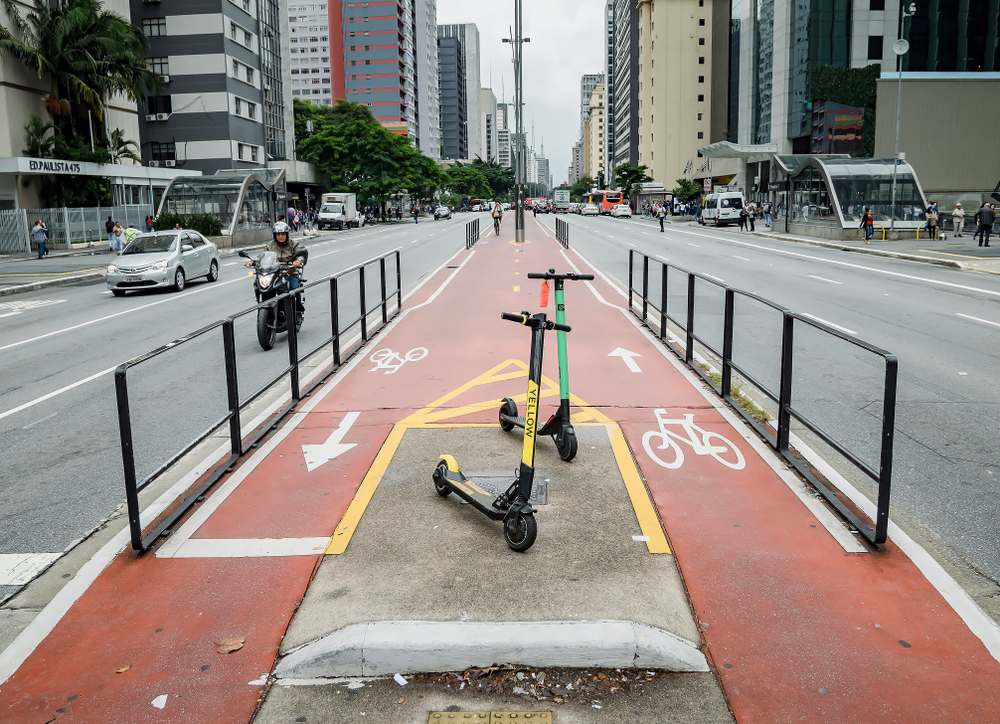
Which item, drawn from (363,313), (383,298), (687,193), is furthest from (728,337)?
(687,193)

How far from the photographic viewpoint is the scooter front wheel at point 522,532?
473 centimetres

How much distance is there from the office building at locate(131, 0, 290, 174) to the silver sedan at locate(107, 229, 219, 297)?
164ft

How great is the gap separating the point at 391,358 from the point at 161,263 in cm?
1291

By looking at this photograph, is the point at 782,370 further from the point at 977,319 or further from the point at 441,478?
the point at 977,319

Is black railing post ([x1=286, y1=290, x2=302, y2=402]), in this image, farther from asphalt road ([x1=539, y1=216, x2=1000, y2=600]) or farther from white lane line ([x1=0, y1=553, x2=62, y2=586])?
asphalt road ([x1=539, y1=216, x2=1000, y2=600])

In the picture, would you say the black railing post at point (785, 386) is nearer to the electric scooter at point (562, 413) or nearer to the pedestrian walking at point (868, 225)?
the electric scooter at point (562, 413)

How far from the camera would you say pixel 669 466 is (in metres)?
6.35

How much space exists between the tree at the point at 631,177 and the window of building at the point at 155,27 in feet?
230

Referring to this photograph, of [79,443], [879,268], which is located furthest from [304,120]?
[79,443]

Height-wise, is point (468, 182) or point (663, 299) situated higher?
point (468, 182)

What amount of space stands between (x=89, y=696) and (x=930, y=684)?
3652 mm

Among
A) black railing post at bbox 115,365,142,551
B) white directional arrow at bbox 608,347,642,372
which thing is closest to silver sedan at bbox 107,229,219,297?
white directional arrow at bbox 608,347,642,372

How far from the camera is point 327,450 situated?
6.89 meters

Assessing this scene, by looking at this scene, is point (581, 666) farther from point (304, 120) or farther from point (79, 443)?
point (304, 120)
